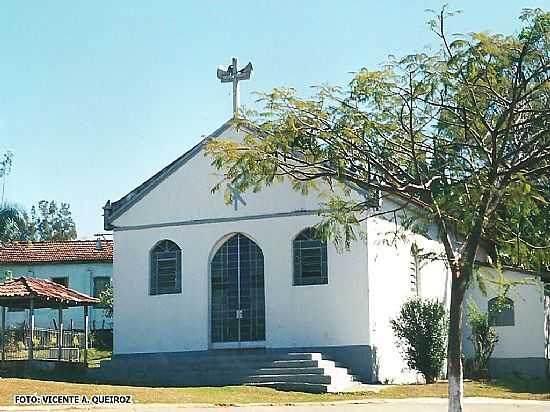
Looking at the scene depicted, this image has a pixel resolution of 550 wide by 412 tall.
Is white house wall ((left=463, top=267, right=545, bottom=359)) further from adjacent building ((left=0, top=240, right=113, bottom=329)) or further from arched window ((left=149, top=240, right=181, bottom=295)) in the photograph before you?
adjacent building ((left=0, top=240, right=113, bottom=329))

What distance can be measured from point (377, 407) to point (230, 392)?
3.86 meters

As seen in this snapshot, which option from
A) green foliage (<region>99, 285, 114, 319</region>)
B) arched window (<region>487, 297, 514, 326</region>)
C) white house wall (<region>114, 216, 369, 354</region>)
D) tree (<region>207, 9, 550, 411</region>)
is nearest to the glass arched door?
white house wall (<region>114, 216, 369, 354</region>)

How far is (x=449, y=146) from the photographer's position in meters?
15.3

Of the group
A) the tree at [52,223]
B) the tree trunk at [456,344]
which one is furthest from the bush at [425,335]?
the tree at [52,223]

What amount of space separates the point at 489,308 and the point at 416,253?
48.2 feet

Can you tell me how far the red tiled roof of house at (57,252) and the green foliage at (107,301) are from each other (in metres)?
2.44

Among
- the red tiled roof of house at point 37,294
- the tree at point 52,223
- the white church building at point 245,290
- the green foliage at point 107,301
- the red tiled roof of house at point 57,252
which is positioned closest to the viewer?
the white church building at point 245,290

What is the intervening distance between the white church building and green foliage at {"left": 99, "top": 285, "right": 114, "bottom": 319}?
18084 millimetres

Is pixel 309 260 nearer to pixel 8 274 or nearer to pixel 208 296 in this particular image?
pixel 208 296

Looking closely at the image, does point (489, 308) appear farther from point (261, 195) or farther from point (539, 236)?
Result: point (539, 236)

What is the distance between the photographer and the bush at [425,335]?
26.5 m

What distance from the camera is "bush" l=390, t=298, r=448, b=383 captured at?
2650cm

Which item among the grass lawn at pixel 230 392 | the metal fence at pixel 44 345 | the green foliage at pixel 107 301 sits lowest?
the grass lawn at pixel 230 392

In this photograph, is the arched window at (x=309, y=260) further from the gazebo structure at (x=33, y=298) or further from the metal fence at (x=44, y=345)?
the metal fence at (x=44, y=345)
